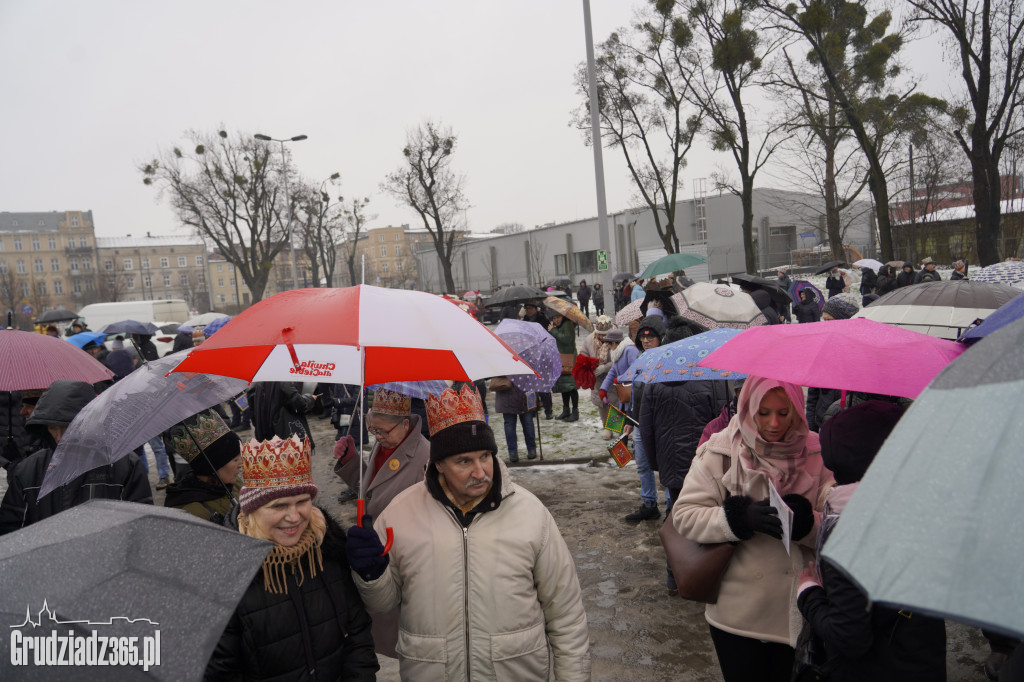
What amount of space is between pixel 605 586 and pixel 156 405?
354 cm

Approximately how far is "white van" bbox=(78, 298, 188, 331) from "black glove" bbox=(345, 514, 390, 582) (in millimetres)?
32943

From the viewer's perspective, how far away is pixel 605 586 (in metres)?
5.18

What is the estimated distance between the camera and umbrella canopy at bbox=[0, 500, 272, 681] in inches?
46.7

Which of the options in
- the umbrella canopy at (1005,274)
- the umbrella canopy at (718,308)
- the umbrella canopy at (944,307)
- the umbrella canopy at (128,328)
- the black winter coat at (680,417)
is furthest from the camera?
the umbrella canopy at (128,328)

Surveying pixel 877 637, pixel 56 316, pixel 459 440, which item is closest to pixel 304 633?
pixel 459 440

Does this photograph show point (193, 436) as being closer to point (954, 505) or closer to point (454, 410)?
point (454, 410)

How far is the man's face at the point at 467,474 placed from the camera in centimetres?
251

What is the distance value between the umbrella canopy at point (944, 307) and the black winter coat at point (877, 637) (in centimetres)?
329

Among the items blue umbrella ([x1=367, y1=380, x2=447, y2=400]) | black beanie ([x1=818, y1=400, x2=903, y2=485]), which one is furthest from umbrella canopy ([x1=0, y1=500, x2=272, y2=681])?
blue umbrella ([x1=367, y1=380, x2=447, y2=400])

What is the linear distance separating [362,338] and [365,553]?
0.70 metres

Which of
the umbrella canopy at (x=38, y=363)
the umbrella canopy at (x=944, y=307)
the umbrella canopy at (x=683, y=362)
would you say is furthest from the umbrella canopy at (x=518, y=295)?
the umbrella canopy at (x=38, y=363)

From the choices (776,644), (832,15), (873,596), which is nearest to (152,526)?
(873,596)

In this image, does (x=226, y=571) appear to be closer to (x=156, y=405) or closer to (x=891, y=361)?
(x=156, y=405)

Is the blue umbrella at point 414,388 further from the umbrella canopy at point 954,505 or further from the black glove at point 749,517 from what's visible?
the umbrella canopy at point 954,505
